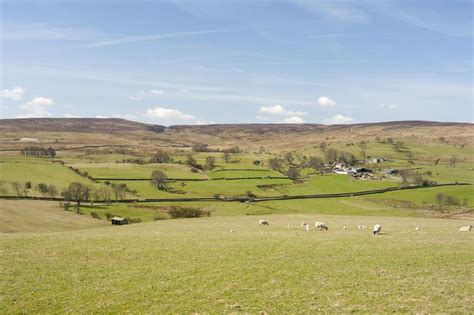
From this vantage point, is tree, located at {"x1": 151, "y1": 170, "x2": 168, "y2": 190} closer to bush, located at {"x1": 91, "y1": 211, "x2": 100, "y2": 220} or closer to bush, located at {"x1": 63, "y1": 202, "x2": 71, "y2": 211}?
bush, located at {"x1": 63, "y1": 202, "x2": 71, "y2": 211}

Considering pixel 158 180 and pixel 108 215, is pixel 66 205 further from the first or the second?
pixel 158 180

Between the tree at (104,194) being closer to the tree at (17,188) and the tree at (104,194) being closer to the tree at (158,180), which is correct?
the tree at (17,188)

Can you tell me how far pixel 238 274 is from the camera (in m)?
24.3

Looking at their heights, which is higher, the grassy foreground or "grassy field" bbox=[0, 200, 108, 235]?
the grassy foreground

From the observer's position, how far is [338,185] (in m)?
144

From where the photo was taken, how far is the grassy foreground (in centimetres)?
1934

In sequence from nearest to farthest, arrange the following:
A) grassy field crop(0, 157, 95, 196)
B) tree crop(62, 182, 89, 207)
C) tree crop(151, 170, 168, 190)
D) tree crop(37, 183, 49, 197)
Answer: tree crop(62, 182, 89, 207), tree crop(37, 183, 49, 197), grassy field crop(0, 157, 95, 196), tree crop(151, 170, 168, 190)

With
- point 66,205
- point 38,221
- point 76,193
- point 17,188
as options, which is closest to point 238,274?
point 38,221

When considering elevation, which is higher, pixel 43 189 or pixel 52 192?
pixel 43 189

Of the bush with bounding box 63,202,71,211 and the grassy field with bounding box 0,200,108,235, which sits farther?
the bush with bounding box 63,202,71,211

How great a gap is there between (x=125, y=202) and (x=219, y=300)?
95671mm

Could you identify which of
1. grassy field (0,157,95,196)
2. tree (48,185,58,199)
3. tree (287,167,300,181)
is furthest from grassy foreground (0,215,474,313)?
tree (287,167,300,181)

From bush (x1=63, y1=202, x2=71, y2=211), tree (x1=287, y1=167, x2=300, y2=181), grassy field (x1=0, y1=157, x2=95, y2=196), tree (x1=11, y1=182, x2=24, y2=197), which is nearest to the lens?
bush (x1=63, y1=202, x2=71, y2=211)

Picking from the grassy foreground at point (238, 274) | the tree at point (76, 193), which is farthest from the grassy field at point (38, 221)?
the grassy foreground at point (238, 274)
